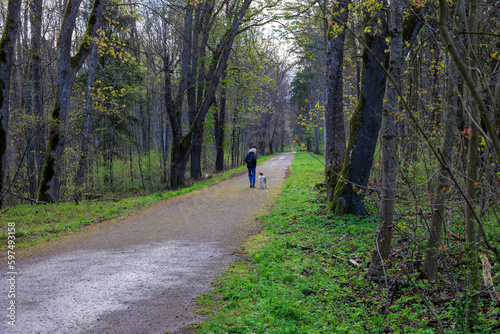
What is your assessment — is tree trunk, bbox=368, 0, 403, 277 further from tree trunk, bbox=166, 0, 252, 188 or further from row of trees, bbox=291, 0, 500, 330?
tree trunk, bbox=166, 0, 252, 188

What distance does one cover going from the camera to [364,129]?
27.0 ft

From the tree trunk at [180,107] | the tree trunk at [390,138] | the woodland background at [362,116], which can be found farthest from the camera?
the tree trunk at [180,107]

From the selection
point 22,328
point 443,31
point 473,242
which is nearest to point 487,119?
point 443,31

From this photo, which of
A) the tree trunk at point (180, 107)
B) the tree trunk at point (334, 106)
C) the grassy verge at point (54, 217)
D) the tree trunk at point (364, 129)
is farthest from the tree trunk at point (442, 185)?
the tree trunk at point (180, 107)

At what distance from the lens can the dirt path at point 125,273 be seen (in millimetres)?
4004

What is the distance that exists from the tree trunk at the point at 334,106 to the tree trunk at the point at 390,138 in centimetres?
445

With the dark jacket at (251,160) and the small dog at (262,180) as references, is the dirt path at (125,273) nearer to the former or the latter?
the dark jacket at (251,160)

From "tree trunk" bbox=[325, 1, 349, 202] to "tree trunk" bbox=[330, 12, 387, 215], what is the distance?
0.89 metres

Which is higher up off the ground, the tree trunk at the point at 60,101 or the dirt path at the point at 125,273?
the tree trunk at the point at 60,101

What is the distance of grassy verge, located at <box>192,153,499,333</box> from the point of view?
12.2 ft

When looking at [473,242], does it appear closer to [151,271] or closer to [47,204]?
[151,271]

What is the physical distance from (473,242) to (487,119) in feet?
3.81

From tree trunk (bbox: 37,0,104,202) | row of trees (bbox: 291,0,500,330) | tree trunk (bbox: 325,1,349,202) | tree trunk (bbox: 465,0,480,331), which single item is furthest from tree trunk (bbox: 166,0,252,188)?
tree trunk (bbox: 465,0,480,331)

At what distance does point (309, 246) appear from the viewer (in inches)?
269
